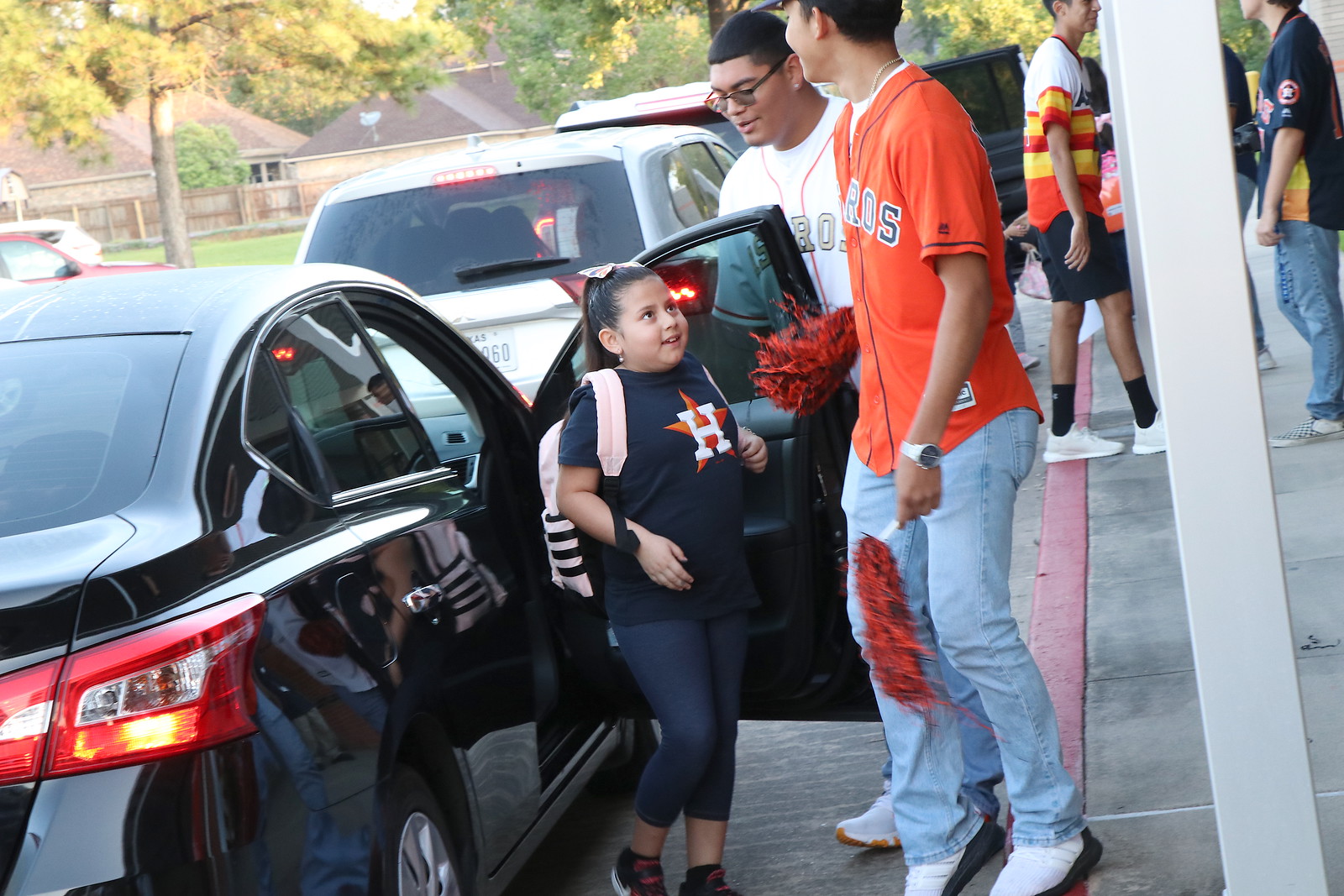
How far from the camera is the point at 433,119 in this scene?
76750 millimetres

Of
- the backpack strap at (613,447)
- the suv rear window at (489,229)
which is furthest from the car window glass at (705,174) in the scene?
the backpack strap at (613,447)

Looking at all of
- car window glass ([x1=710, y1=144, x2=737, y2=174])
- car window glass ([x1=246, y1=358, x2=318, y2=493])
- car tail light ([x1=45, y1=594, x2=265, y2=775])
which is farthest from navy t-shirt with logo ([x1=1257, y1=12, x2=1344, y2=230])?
car tail light ([x1=45, y1=594, x2=265, y2=775])

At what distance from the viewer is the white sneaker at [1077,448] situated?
7297 mm

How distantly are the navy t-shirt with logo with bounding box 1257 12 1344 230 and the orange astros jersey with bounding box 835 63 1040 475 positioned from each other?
3910 mm

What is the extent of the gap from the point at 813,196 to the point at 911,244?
72 centimetres

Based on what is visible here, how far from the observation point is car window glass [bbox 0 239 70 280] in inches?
798

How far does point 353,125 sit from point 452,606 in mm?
79949

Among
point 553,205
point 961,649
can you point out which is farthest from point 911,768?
point 553,205

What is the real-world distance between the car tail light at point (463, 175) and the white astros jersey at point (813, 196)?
2852 millimetres

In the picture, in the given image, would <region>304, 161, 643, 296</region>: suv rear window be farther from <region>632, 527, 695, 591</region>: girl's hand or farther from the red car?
the red car

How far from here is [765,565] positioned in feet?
11.6

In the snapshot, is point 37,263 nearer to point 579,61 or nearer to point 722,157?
point 722,157

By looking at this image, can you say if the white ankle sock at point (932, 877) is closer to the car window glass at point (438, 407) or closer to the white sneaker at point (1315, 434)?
the car window glass at point (438, 407)

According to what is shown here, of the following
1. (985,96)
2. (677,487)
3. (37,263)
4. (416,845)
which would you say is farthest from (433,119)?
(416,845)
